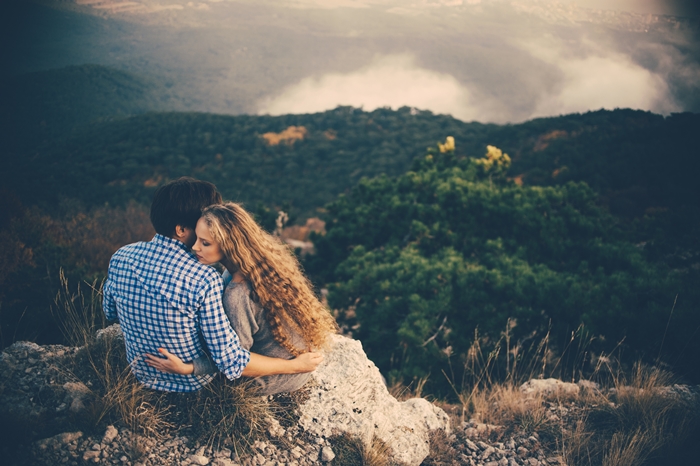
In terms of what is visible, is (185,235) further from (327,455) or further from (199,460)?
(327,455)

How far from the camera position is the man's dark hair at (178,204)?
1884 millimetres

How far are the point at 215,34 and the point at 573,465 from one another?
49801mm

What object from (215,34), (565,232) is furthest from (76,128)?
(565,232)

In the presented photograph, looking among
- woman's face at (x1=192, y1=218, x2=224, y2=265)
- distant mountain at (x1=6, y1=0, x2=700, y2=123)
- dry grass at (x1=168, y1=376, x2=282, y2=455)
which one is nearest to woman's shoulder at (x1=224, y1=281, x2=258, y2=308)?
woman's face at (x1=192, y1=218, x2=224, y2=265)

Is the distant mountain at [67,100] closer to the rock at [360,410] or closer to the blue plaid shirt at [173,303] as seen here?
the blue plaid shirt at [173,303]

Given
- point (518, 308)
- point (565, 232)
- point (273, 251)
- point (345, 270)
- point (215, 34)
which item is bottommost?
point (345, 270)

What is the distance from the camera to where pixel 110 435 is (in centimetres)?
196

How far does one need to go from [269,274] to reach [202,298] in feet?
1.13

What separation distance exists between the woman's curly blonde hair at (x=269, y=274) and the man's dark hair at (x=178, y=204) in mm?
118

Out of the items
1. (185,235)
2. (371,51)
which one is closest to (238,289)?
(185,235)

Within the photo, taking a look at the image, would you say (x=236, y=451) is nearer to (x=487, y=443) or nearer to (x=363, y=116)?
(x=487, y=443)

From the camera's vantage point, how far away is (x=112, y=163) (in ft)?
79.3

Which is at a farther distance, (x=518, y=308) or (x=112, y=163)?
(x=112, y=163)

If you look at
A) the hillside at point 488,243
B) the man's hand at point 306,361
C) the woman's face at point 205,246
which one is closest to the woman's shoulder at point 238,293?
the woman's face at point 205,246
